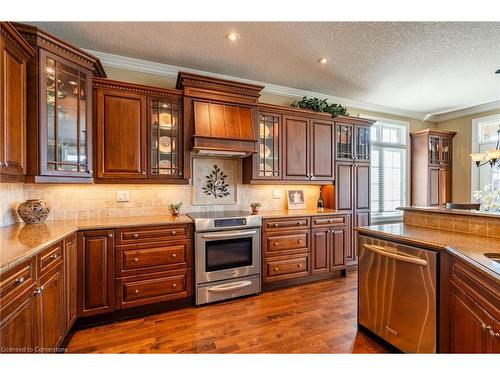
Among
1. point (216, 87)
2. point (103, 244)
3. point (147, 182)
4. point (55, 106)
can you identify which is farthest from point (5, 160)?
point (216, 87)

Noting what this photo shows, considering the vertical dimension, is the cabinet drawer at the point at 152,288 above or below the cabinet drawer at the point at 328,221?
below

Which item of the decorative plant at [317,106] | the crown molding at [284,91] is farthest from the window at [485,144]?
the decorative plant at [317,106]

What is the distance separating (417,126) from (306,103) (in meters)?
3.15

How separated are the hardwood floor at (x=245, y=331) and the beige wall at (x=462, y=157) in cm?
403

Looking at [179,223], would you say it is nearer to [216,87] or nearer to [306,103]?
[216,87]

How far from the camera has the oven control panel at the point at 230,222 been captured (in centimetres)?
272

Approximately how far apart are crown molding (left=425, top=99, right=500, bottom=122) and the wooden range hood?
4.50 m

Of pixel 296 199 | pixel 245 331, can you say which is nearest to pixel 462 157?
pixel 296 199

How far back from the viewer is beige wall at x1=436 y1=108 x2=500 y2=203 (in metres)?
4.94

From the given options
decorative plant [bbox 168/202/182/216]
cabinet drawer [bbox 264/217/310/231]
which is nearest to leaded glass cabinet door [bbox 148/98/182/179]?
decorative plant [bbox 168/202/182/216]

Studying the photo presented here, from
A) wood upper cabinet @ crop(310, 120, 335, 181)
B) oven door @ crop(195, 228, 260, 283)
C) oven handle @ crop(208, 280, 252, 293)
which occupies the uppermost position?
wood upper cabinet @ crop(310, 120, 335, 181)

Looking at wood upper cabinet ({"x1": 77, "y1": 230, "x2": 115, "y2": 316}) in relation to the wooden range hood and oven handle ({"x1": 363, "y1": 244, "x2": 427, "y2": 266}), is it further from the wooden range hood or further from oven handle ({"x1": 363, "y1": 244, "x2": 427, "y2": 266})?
oven handle ({"x1": 363, "y1": 244, "x2": 427, "y2": 266})

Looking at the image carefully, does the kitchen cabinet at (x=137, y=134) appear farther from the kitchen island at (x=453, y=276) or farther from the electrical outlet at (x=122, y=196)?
the kitchen island at (x=453, y=276)
